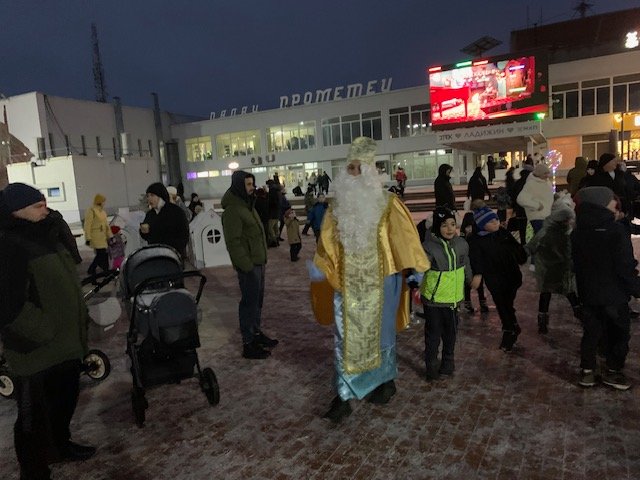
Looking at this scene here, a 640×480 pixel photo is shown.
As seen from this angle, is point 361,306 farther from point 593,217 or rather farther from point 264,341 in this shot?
point 264,341

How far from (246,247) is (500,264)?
8.64 ft

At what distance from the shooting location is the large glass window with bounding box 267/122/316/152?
44.0 meters

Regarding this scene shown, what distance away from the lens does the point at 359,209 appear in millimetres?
3732

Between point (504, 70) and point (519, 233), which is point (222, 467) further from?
point (504, 70)

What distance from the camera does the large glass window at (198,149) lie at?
163 feet

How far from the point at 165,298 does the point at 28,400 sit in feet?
3.79

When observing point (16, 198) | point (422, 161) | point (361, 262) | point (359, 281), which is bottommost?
point (359, 281)

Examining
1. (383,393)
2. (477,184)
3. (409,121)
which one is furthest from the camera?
(409,121)

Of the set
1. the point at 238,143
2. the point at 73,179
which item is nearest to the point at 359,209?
the point at 73,179

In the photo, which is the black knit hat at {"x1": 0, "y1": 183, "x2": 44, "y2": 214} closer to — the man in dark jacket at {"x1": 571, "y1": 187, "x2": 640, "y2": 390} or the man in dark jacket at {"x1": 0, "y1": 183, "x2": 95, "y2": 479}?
the man in dark jacket at {"x1": 0, "y1": 183, "x2": 95, "y2": 479}

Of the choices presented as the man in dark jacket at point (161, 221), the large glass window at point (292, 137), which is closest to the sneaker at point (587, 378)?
the man in dark jacket at point (161, 221)

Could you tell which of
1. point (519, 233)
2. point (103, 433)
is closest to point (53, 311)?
point (103, 433)

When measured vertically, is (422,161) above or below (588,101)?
below

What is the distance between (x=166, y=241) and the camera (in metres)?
5.98
